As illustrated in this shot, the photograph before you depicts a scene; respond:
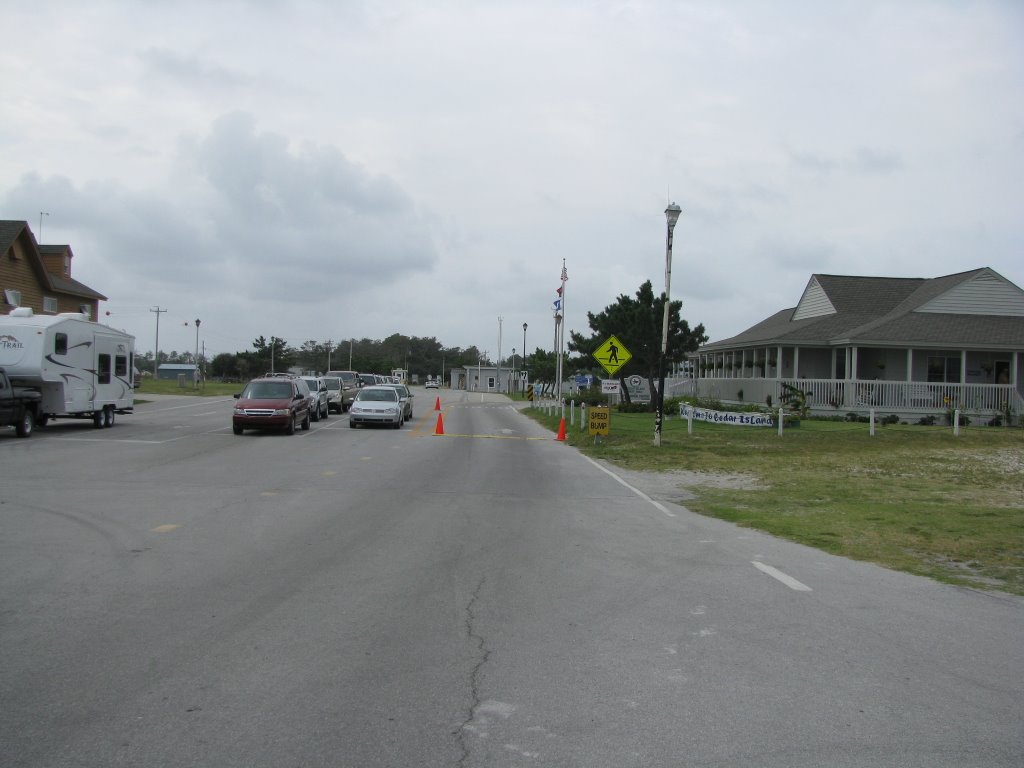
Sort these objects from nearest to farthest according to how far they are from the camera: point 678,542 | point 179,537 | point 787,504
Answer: point 179,537
point 678,542
point 787,504

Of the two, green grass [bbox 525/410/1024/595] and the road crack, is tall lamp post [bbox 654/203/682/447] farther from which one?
the road crack

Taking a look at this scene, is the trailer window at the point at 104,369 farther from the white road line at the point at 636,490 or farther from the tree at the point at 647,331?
the tree at the point at 647,331

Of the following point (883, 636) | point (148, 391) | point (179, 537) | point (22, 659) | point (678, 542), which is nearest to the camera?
point (22, 659)

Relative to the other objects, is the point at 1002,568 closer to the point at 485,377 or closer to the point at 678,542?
the point at 678,542

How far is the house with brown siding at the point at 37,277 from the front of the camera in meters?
36.6

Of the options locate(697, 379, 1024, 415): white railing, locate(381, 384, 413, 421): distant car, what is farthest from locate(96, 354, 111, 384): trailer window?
locate(697, 379, 1024, 415): white railing

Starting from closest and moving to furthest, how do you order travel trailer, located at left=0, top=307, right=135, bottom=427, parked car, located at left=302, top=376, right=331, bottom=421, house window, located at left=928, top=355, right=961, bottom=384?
travel trailer, located at left=0, top=307, right=135, bottom=427 → parked car, located at left=302, top=376, right=331, bottom=421 → house window, located at left=928, top=355, right=961, bottom=384

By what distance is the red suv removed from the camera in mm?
25156

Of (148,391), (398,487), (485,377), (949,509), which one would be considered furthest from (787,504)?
(485,377)

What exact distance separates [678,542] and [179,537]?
5.82 metres

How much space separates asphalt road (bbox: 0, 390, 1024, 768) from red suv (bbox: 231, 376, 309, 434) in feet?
42.2

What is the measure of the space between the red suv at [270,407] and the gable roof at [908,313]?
2013cm

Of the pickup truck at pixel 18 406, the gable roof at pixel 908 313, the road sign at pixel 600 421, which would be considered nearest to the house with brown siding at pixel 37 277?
the pickup truck at pixel 18 406

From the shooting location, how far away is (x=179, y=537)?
981 centimetres
